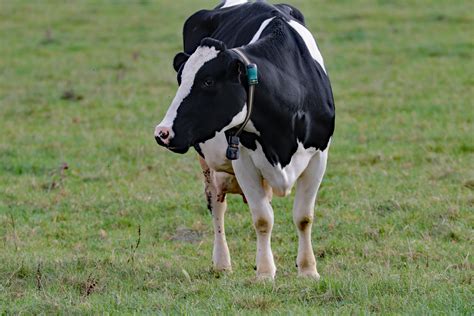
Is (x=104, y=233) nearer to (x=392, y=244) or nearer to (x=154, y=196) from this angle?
(x=154, y=196)

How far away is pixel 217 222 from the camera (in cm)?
700

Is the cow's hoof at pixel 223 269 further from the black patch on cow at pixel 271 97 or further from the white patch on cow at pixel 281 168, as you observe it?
the black patch on cow at pixel 271 97

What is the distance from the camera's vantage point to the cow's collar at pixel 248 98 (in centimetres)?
539

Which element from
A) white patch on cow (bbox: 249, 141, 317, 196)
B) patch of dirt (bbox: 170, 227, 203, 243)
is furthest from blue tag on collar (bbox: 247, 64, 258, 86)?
patch of dirt (bbox: 170, 227, 203, 243)

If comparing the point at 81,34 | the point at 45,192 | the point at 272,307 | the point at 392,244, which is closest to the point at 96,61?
the point at 81,34

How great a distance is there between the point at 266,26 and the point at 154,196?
2945 mm

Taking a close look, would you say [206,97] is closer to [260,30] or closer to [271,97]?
[271,97]

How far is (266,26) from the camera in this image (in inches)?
245

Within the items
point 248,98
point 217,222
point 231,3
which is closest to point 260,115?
point 248,98

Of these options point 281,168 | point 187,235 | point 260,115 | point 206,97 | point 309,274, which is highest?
point 206,97

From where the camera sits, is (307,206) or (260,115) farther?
(307,206)

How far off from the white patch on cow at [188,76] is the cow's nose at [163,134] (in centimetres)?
3

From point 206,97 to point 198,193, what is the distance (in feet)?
11.8

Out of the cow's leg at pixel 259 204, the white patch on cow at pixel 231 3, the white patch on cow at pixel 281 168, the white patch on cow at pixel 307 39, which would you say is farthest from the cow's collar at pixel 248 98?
the white patch on cow at pixel 231 3
